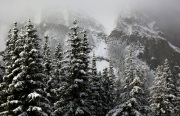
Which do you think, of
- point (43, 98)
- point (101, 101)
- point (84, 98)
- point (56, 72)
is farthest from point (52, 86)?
point (43, 98)

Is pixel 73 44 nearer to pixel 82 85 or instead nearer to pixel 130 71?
pixel 82 85

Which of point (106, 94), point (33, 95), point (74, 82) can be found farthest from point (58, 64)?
point (33, 95)

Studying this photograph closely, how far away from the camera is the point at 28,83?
1118 inches

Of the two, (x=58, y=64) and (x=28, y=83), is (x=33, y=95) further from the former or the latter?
(x=58, y=64)

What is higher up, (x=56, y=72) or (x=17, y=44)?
(x=56, y=72)

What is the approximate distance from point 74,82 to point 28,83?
483 centimetres

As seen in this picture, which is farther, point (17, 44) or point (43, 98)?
point (17, 44)

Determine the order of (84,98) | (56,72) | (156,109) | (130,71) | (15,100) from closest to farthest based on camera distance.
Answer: (15,100) < (130,71) < (84,98) < (156,109) < (56,72)

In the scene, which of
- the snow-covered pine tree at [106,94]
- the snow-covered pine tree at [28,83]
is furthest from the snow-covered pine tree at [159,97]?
the snow-covered pine tree at [28,83]

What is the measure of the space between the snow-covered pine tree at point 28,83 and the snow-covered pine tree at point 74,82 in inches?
120

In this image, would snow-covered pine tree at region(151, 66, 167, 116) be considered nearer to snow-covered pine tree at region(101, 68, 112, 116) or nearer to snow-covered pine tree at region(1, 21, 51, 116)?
snow-covered pine tree at region(101, 68, 112, 116)

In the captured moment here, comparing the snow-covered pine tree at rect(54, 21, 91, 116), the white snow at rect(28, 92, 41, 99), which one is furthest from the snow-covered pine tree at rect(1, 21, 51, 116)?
the snow-covered pine tree at rect(54, 21, 91, 116)

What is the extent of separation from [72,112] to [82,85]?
272 centimetres

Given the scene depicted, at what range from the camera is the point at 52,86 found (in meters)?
42.9
